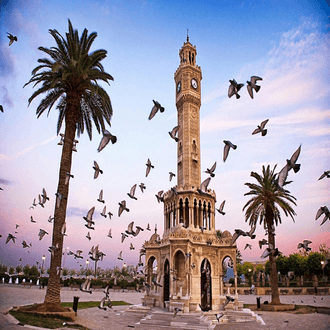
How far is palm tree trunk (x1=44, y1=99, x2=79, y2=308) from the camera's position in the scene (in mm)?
18641

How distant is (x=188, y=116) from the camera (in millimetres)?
35844

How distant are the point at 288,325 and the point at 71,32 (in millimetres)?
25914

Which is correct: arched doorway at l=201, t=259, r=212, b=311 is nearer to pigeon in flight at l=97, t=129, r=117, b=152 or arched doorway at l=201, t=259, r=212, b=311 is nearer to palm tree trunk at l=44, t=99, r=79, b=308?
palm tree trunk at l=44, t=99, r=79, b=308

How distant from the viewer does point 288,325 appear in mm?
20422

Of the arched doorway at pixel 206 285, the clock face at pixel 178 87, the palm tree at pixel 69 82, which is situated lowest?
the arched doorway at pixel 206 285

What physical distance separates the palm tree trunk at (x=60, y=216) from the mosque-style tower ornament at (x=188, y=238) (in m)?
11.5

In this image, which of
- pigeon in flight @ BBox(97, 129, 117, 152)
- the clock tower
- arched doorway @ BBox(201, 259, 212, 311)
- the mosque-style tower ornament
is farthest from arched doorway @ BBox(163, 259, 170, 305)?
pigeon in flight @ BBox(97, 129, 117, 152)

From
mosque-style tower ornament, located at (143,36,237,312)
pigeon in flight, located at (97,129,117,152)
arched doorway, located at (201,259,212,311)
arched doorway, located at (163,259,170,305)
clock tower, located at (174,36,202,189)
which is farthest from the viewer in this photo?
clock tower, located at (174,36,202,189)

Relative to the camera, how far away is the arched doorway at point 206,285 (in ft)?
97.0

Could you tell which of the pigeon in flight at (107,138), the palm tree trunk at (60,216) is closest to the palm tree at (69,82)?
the palm tree trunk at (60,216)

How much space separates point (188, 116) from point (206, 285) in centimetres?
1907

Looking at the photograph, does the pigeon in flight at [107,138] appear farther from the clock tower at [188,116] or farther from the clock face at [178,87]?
the clock face at [178,87]

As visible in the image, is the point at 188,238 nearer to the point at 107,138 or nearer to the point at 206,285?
the point at 206,285

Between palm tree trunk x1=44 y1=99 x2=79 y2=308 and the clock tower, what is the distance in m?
15.4
